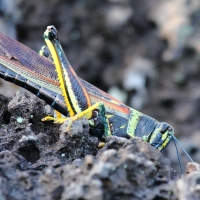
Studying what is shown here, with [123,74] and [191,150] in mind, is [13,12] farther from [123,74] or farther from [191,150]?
[191,150]

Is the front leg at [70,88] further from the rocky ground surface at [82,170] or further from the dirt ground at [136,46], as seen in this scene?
the dirt ground at [136,46]

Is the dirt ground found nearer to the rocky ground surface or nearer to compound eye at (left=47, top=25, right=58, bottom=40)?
compound eye at (left=47, top=25, right=58, bottom=40)

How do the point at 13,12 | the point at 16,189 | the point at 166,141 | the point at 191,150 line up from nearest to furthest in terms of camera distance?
1. the point at 16,189
2. the point at 166,141
3. the point at 13,12
4. the point at 191,150

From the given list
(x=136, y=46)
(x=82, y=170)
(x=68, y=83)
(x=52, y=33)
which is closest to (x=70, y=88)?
(x=68, y=83)

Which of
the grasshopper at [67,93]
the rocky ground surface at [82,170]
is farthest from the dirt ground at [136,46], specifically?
the rocky ground surface at [82,170]

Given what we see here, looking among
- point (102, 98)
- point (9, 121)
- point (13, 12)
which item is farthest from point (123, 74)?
point (9, 121)
